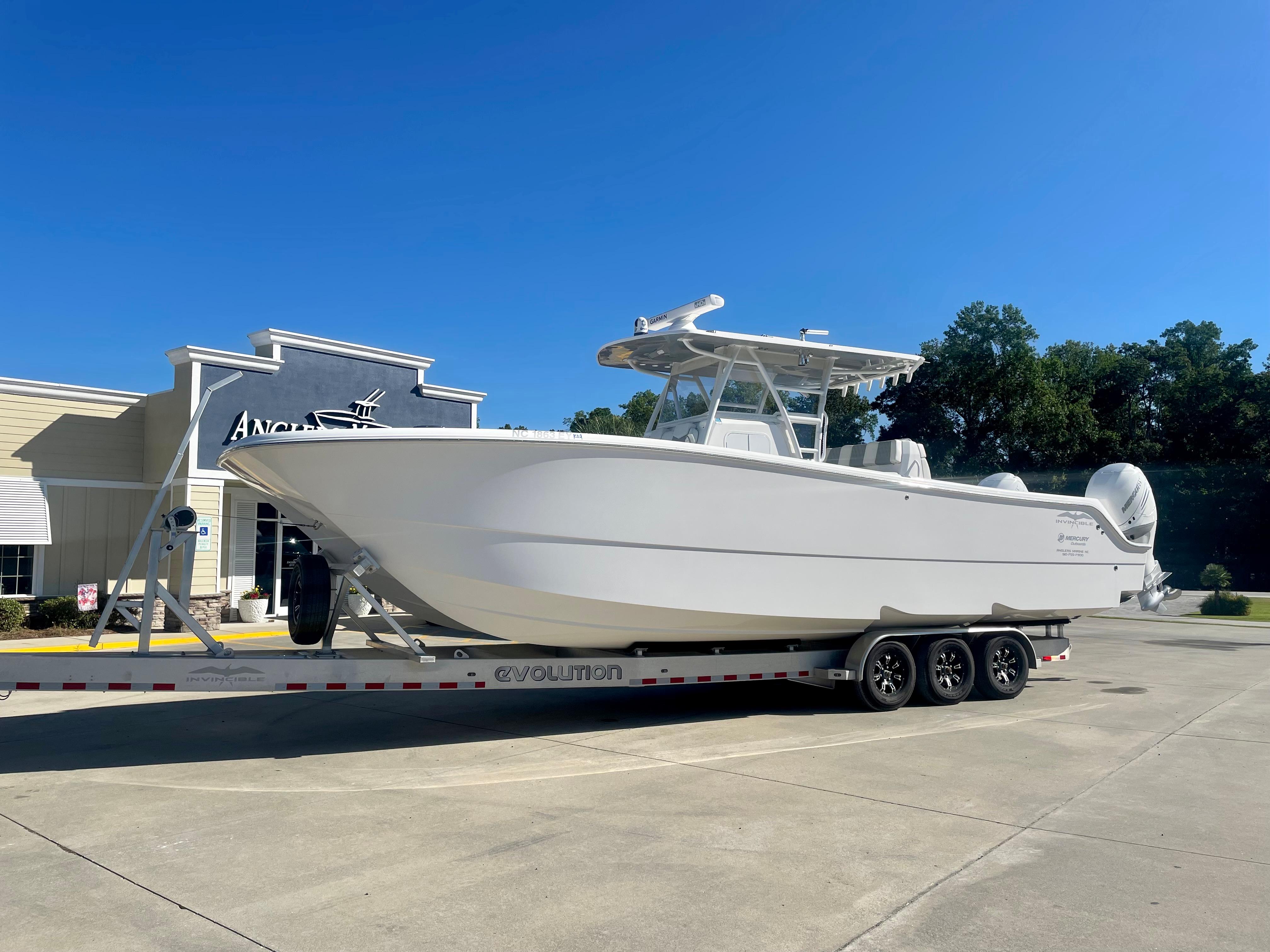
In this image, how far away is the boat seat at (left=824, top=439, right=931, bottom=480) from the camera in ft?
27.8

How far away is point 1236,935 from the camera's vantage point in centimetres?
368

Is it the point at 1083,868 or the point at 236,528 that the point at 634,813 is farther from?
the point at 236,528

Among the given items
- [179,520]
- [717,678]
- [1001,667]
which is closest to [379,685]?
[179,520]

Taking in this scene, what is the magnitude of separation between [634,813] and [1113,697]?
6717 mm

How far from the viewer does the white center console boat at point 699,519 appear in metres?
6.34

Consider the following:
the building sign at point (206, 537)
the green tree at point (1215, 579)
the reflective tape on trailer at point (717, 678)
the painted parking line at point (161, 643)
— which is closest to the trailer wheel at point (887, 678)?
the reflective tape on trailer at point (717, 678)

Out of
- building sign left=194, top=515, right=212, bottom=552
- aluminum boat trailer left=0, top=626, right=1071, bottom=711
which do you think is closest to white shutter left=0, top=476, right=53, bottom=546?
building sign left=194, top=515, right=212, bottom=552

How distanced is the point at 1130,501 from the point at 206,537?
45.4 feet

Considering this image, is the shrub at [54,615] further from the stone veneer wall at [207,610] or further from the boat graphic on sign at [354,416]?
the boat graphic on sign at [354,416]

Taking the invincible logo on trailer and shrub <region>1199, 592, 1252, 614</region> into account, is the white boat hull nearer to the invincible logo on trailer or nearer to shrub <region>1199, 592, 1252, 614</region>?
the invincible logo on trailer

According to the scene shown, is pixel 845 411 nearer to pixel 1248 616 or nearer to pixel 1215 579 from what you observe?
pixel 1248 616

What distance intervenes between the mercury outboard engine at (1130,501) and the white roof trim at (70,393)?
1578cm

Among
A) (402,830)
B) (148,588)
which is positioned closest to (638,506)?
(402,830)

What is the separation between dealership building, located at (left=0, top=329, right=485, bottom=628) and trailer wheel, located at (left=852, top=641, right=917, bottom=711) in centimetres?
1006
